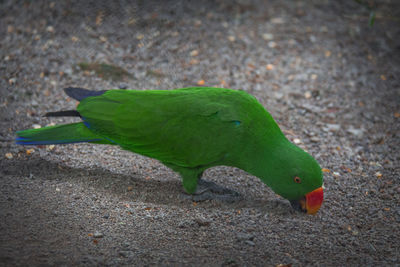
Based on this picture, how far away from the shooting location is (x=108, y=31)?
5.73 metres

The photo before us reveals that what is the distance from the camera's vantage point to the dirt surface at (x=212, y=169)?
2797 millimetres

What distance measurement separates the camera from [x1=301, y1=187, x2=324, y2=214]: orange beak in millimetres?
3016

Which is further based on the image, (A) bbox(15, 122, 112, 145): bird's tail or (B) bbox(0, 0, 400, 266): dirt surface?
(A) bbox(15, 122, 112, 145): bird's tail

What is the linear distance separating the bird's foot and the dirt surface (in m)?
0.07

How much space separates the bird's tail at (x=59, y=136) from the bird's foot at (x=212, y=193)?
91 centimetres

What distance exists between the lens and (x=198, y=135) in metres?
3.15

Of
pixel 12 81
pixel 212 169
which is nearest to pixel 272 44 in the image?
pixel 212 169

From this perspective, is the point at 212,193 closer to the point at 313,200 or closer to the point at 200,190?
the point at 200,190

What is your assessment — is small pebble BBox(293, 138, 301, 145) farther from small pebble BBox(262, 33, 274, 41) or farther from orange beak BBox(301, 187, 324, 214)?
small pebble BBox(262, 33, 274, 41)

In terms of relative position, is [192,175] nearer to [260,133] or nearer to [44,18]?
[260,133]

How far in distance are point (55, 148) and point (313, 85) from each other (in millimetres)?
3405

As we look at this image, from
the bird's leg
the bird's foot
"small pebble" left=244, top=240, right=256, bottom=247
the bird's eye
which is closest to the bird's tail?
the bird's leg

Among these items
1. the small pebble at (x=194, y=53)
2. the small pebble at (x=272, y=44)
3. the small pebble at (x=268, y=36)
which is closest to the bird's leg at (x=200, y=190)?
the small pebble at (x=194, y=53)

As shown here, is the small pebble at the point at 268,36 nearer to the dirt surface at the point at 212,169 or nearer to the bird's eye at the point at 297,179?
the dirt surface at the point at 212,169
